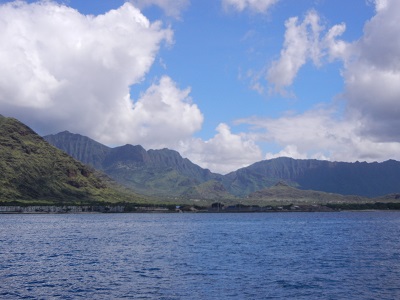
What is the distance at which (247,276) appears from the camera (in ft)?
242

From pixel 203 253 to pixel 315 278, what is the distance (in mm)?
38284

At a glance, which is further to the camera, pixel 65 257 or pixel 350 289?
pixel 65 257

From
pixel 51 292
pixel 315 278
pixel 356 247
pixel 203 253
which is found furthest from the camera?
pixel 356 247

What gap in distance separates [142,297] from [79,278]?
62.2 feet

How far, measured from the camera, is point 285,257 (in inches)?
3875

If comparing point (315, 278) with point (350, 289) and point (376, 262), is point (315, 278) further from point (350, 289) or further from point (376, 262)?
point (376, 262)

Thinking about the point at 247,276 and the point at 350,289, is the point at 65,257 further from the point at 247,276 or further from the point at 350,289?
the point at 350,289

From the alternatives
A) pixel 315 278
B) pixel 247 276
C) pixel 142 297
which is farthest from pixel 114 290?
pixel 315 278

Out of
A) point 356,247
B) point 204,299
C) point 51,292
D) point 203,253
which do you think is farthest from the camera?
point 356,247

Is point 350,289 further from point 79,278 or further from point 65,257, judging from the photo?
point 65,257

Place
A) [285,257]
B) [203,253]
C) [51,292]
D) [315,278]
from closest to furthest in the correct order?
[51,292] → [315,278] → [285,257] → [203,253]

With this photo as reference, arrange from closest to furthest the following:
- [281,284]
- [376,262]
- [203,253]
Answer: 1. [281,284]
2. [376,262]
3. [203,253]

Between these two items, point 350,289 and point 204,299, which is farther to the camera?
point 350,289

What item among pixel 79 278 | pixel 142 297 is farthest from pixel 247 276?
pixel 79 278
